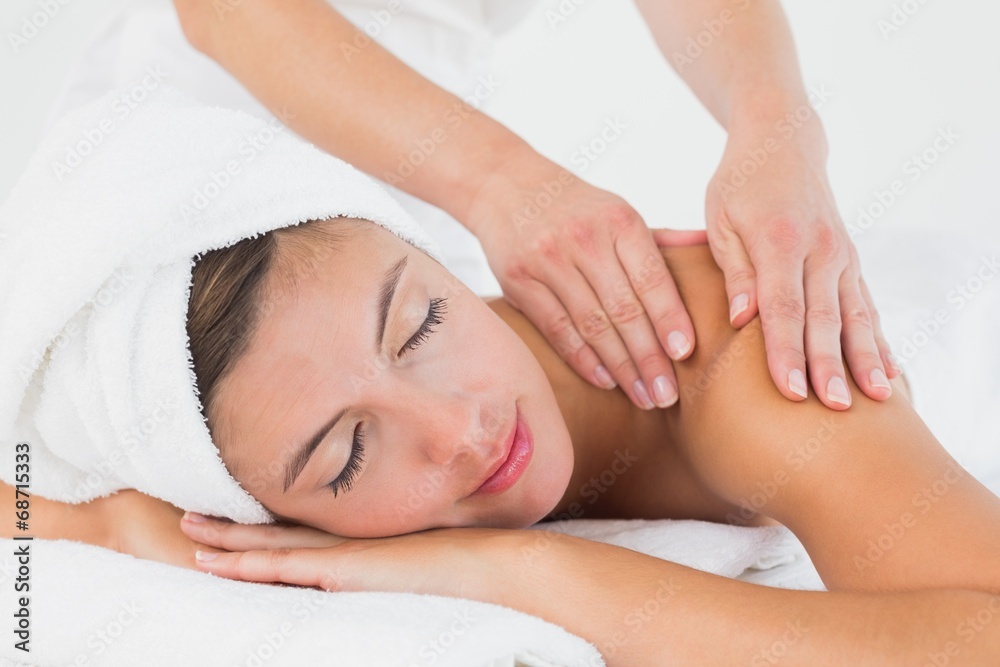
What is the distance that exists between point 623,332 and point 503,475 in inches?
11.5

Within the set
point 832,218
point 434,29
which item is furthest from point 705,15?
point 434,29

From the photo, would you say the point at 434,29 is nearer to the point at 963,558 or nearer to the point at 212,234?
the point at 212,234

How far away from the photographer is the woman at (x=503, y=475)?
0.95m

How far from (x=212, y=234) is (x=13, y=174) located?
1.53m

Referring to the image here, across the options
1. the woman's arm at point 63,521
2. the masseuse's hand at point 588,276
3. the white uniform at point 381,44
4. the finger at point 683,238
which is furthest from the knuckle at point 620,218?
the woman's arm at point 63,521

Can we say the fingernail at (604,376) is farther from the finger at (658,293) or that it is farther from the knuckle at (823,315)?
the knuckle at (823,315)

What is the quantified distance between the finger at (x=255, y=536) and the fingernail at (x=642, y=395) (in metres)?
0.46

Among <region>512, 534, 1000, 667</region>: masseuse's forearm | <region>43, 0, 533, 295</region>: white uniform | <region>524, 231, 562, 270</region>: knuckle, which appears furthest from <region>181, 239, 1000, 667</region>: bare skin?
<region>43, 0, 533, 295</region>: white uniform

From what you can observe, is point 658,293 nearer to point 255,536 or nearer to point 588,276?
point 588,276

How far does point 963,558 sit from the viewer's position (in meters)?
0.96

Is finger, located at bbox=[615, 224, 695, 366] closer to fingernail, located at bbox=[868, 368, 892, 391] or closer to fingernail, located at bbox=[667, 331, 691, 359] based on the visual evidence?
fingernail, located at bbox=[667, 331, 691, 359]

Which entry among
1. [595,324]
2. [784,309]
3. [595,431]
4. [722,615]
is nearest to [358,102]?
[595,324]

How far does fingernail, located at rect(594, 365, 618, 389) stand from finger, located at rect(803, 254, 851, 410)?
29 cm

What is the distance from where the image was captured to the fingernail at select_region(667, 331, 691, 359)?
49.8 inches
